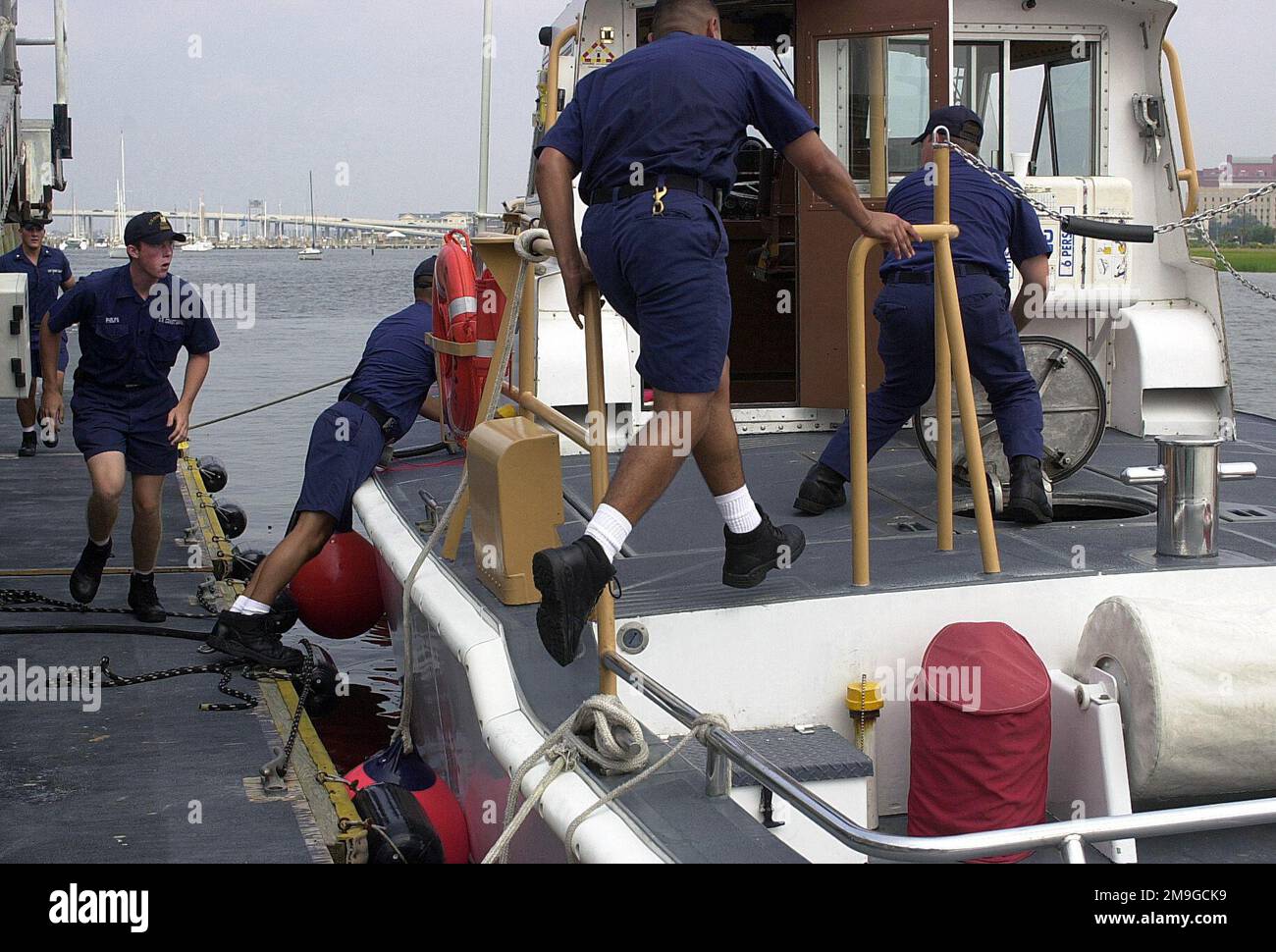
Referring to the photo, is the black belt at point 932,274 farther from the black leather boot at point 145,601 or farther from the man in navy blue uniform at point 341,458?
the black leather boot at point 145,601

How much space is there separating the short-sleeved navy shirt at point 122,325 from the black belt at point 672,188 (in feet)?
10.7

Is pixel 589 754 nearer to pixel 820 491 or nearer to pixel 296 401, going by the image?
pixel 820 491

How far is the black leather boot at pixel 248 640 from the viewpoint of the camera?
604 centimetres

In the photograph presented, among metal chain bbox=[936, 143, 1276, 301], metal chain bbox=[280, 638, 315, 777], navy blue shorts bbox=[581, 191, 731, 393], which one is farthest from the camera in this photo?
metal chain bbox=[280, 638, 315, 777]

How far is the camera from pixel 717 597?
4.11 m

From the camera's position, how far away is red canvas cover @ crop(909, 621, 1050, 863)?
3.71 metres

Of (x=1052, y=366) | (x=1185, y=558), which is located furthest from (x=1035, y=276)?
(x=1185, y=558)

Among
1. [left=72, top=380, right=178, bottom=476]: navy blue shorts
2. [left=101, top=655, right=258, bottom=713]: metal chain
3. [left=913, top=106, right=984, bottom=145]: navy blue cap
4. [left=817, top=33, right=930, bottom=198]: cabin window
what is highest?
[left=817, top=33, right=930, bottom=198]: cabin window

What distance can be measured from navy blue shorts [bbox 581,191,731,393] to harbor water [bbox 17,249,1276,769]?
10.1 ft

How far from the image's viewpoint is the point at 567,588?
138 inches

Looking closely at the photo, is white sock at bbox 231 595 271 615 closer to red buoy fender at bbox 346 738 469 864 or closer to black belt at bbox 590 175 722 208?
red buoy fender at bbox 346 738 469 864

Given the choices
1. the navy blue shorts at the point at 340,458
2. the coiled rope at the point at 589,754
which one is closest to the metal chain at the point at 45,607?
the navy blue shorts at the point at 340,458

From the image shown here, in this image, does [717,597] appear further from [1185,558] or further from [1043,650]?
[1185,558]

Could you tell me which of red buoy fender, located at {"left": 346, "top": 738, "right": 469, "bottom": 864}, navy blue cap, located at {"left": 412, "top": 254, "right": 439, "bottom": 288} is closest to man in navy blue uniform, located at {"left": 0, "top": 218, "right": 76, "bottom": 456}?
navy blue cap, located at {"left": 412, "top": 254, "right": 439, "bottom": 288}
